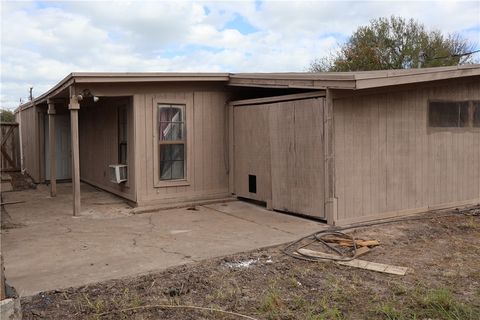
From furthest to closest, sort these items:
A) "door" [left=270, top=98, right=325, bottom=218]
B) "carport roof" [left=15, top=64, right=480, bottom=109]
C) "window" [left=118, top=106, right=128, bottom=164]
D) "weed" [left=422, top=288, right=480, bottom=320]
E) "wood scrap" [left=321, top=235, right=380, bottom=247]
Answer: "window" [left=118, top=106, right=128, bottom=164], "door" [left=270, top=98, right=325, bottom=218], "carport roof" [left=15, top=64, right=480, bottom=109], "wood scrap" [left=321, top=235, right=380, bottom=247], "weed" [left=422, top=288, right=480, bottom=320]

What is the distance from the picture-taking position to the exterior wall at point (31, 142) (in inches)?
515

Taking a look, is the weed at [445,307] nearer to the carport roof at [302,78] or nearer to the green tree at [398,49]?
the carport roof at [302,78]

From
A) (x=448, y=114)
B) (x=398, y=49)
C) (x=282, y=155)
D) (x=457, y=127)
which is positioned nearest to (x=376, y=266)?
(x=282, y=155)

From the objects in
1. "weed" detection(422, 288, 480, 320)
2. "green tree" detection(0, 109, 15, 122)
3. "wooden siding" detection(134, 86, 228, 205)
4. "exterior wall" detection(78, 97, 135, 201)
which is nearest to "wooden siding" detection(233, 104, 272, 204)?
"wooden siding" detection(134, 86, 228, 205)

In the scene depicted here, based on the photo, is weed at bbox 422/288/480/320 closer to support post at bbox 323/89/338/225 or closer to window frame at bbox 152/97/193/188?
support post at bbox 323/89/338/225

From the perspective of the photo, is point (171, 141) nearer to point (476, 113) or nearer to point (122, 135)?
point (122, 135)

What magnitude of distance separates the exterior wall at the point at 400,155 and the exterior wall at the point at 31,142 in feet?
30.5

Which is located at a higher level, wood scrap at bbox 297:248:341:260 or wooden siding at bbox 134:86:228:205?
wooden siding at bbox 134:86:228:205

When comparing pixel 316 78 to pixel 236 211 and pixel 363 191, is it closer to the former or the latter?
pixel 363 191

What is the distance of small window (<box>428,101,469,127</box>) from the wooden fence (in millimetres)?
12978

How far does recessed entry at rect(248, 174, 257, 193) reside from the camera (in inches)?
349

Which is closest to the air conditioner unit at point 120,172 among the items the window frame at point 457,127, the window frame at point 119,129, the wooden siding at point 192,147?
the window frame at point 119,129

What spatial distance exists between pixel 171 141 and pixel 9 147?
9.25m

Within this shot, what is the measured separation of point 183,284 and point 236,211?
400 centimetres
